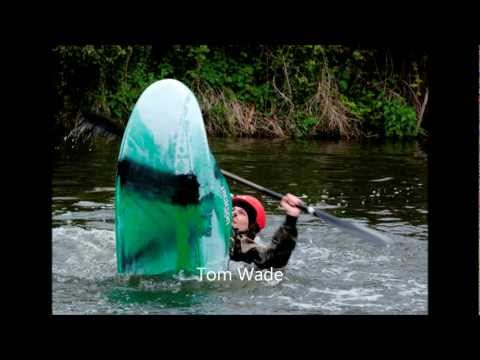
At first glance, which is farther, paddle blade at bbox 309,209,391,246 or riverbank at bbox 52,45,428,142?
riverbank at bbox 52,45,428,142

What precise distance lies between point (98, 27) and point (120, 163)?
2370 mm

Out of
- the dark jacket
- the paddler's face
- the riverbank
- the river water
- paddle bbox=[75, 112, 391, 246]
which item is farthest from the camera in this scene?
the riverbank

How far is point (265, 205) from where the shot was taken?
951cm

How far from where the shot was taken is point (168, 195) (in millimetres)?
6059

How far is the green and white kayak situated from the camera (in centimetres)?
608

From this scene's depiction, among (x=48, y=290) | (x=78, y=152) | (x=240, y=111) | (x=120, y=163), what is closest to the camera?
(x=48, y=290)

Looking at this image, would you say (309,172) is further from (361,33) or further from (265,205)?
(361,33)

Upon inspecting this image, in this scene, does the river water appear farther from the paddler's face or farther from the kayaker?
the paddler's face

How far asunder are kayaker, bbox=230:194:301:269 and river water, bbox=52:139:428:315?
19 cm

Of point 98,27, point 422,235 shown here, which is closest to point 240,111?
point 422,235

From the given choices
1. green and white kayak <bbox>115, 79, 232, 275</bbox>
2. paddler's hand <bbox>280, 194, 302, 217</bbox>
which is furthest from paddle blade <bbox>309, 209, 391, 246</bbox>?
green and white kayak <bbox>115, 79, 232, 275</bbox>

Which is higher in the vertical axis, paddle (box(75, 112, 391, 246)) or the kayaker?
paddle (box(75, 112, 391, 246))

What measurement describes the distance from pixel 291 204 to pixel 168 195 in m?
0.79

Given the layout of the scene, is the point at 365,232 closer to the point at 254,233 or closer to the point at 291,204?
the point at 291,204
